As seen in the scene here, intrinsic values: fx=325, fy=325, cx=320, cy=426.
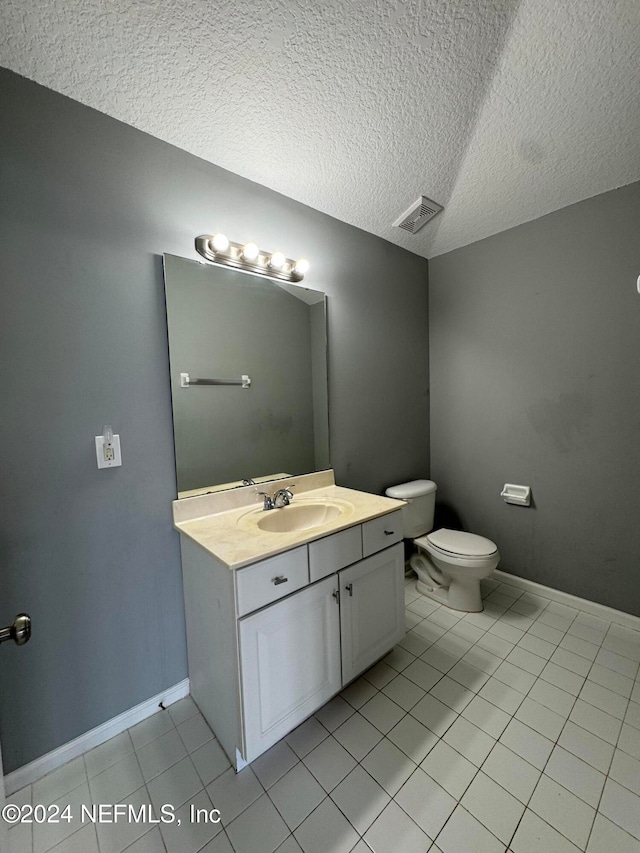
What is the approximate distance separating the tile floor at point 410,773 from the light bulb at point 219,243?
196 centimetres

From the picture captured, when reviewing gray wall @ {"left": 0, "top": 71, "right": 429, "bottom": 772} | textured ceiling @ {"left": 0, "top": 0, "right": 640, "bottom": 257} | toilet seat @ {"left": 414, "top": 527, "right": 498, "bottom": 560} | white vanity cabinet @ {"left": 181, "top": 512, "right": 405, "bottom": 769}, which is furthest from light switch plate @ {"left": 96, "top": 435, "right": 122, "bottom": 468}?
toilet seat @ {"left": 414, "top": 527, "right": 498, "bottom": 560}

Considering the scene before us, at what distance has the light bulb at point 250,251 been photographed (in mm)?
1474

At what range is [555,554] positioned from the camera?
6.63 feet

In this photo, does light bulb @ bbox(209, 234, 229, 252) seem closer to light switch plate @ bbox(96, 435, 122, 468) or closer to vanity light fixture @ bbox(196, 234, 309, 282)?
→ vanity light fixture @ bbox(196, 234, 309, 282)

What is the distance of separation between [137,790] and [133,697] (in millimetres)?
297

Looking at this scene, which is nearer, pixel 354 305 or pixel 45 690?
pixel 45 690

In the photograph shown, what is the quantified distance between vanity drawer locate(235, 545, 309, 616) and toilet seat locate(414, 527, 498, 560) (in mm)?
1083

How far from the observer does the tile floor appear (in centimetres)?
93

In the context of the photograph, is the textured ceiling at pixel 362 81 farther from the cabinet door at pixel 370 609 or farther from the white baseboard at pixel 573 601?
the white baseboard at pixel 573 601

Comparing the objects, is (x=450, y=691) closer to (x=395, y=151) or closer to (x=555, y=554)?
(x=555, y=554)

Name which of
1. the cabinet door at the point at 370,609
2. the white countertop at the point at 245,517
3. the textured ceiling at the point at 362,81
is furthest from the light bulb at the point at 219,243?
the cabinet door at the point at 370,609

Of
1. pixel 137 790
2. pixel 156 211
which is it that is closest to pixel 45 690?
pixel 137 790

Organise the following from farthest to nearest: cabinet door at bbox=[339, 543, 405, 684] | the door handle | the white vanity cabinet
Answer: cabinet door at bbox=[339, 543, 405, 684]
the white vanity cabinet
the door handle

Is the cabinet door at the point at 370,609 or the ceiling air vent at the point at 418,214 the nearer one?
the cabinet door at the point at 370,609
